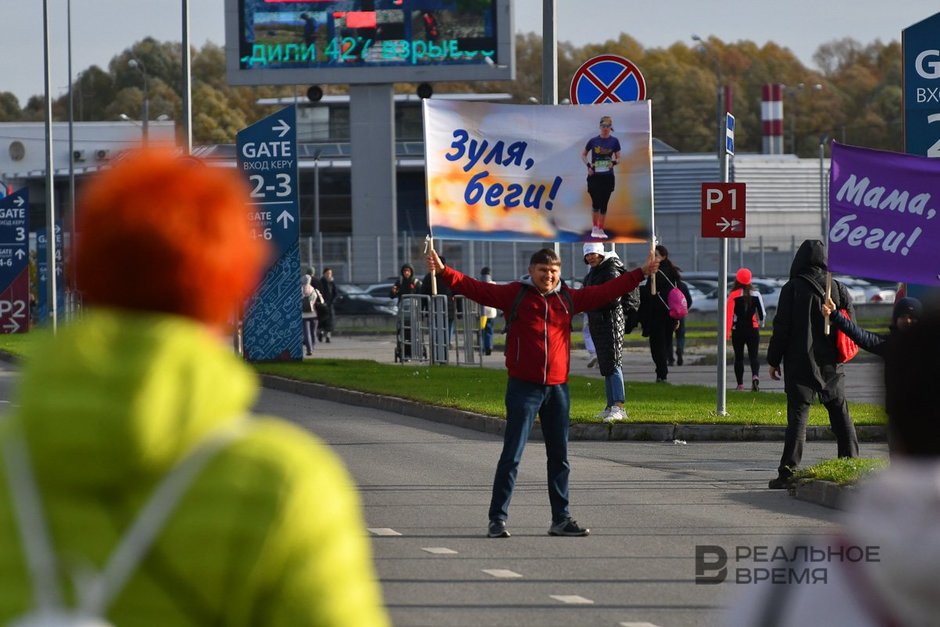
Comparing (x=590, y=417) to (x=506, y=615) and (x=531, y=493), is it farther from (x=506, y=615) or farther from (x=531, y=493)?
(x=506, y=615)

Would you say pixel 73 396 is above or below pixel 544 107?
below

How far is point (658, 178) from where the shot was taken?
79.4 meters

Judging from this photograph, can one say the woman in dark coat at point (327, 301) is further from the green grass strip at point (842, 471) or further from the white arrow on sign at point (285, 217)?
the green grass strip at point (842, 471)

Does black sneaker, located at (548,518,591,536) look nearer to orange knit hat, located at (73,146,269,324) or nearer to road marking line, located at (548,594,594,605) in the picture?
road marking line, located at (548,594,594,605)

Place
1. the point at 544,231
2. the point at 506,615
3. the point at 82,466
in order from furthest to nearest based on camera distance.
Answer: the point at 544,231, the point at 506,615, the point at 82,466

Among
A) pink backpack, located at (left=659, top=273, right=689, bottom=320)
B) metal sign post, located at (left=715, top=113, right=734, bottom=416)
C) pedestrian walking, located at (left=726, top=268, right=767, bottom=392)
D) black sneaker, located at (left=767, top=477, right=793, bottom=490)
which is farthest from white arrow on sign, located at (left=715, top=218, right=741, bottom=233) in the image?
pink backpack, located at (left=659, top=273, right=689, bottom=320)

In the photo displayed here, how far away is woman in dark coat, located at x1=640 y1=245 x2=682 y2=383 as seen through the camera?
77.8 ft

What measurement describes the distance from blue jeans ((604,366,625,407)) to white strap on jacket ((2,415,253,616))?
14.8 m

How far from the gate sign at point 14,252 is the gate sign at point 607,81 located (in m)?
27.7

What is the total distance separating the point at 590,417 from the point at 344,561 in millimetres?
15088

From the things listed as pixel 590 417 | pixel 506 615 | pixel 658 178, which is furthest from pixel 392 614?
pixel 658 178

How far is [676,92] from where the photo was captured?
130m

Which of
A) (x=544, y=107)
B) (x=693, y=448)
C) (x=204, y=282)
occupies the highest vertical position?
(x=544, y=107)

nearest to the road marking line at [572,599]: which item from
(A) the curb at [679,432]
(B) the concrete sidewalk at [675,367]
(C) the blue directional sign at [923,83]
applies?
(C) the blue directional sign at [923,83]
